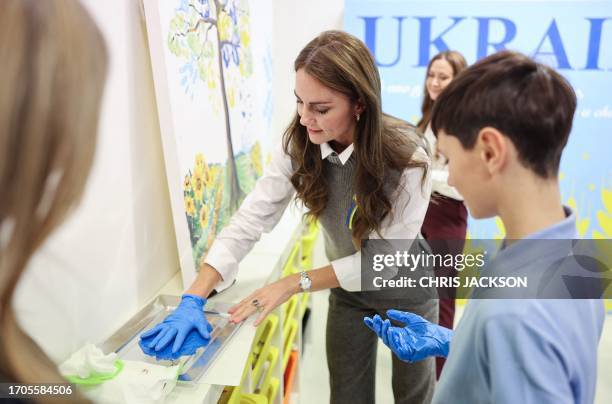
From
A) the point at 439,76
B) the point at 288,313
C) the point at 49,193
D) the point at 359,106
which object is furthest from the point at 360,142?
the point at 439,76

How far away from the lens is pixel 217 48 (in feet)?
5.47

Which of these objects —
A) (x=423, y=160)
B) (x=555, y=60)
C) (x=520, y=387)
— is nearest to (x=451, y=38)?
(x=555, y=60)

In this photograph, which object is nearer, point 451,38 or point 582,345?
point 582,345

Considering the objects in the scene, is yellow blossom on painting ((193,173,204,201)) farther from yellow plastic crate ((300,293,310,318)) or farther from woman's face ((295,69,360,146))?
yellow plastic crate ((300,293,310,318))

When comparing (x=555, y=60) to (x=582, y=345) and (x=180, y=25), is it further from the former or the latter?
(x=582, y=345)

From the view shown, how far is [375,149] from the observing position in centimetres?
123

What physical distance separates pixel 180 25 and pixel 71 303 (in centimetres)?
79

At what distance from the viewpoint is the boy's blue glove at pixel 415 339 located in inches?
41.9

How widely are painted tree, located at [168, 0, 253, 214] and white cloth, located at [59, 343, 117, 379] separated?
769mm

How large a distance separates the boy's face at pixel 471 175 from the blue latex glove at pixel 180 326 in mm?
657

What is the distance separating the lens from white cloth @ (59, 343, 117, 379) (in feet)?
2.91

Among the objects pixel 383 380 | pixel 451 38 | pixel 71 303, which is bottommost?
pixel 383 380

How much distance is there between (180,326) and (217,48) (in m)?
1.02

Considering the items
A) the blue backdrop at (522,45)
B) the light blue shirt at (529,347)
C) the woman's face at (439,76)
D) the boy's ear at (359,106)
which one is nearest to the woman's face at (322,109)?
the boy's ear at (359,106)
